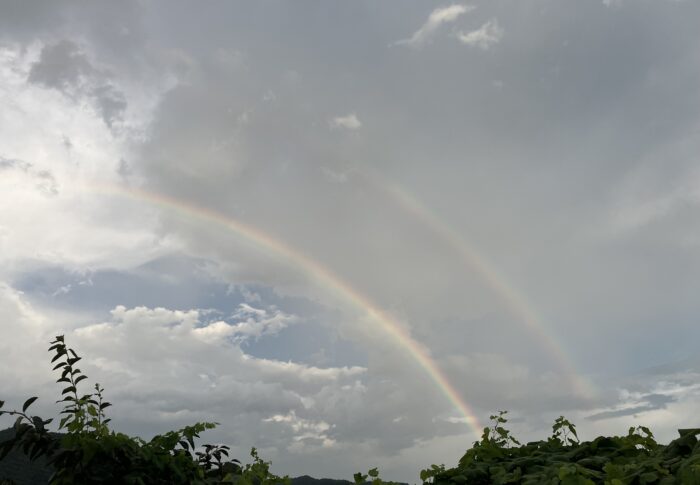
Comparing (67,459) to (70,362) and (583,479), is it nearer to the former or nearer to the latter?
(70,362)

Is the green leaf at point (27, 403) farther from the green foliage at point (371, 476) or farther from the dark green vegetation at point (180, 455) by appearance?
the green foliage at point (371, 476)

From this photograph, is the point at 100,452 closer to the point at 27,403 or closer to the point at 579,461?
the point at 27,403

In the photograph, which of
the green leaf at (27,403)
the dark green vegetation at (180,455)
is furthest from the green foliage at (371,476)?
the green leaf at (27,403)

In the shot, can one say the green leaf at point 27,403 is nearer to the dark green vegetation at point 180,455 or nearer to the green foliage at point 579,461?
the dark green vegetation at point 180,455

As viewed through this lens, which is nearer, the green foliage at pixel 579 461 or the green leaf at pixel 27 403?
the green foliage at pixel 579 461

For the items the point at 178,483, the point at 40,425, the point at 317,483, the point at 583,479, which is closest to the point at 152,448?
the point at 178,483

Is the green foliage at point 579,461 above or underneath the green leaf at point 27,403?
underneath

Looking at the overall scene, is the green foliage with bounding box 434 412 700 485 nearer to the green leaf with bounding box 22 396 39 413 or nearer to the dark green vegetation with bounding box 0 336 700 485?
the dark green vegetation with bounding box 0 336 700 485

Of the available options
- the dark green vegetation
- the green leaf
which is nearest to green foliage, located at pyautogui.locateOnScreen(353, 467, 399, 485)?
the dark green vegetation

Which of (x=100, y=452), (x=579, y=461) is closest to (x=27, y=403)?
(x=100, y=452)

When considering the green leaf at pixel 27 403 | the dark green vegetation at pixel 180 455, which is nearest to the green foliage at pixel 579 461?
the dark green vegetation at pixel 180 455

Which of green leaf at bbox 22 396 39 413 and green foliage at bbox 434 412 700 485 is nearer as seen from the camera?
green foliage at bbox 434 412 700 485

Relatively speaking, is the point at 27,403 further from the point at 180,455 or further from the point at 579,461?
the point at 579,461

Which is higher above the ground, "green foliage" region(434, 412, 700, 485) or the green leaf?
the green leaf
